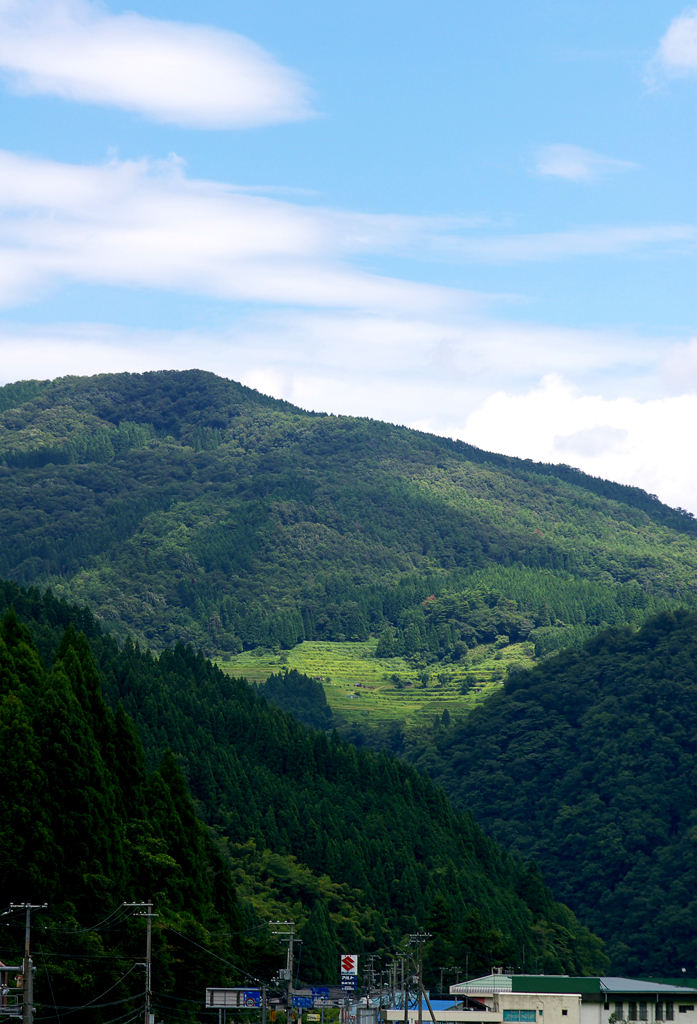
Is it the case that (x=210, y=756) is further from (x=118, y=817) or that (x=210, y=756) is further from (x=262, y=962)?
(x=118, y=817)

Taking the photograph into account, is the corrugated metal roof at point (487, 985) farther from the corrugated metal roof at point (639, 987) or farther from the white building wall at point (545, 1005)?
the corrugated metal roof at point (639, 987)

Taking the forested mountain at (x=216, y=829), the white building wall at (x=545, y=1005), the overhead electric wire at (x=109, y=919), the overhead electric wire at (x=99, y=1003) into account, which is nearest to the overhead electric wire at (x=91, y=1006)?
the overhead electric wire at (x=99, y=1003)

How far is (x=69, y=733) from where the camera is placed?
7800cm

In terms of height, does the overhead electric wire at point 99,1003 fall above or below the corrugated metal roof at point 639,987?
above

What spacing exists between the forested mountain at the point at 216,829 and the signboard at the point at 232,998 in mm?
4088

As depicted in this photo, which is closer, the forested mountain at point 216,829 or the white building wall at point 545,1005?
the forested mountain at point 216,829

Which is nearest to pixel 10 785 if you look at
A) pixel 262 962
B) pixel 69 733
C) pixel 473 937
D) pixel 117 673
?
pixel 69 733

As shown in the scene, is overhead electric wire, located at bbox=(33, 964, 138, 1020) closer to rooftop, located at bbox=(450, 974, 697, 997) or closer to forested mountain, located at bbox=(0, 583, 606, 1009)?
forested mountain, located at bbox=(0, 583, 606, 1009)

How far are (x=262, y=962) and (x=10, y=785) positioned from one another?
35.4 m

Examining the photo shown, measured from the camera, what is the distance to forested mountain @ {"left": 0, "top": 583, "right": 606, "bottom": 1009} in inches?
3041

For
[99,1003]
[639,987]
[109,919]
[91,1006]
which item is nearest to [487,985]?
[639,987]

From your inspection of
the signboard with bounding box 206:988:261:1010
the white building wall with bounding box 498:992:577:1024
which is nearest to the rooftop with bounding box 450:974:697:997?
the white building wall with bounding box 498:992:577:1024

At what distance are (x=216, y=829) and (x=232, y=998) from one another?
7173 centimetres

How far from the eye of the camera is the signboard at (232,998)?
247ft
